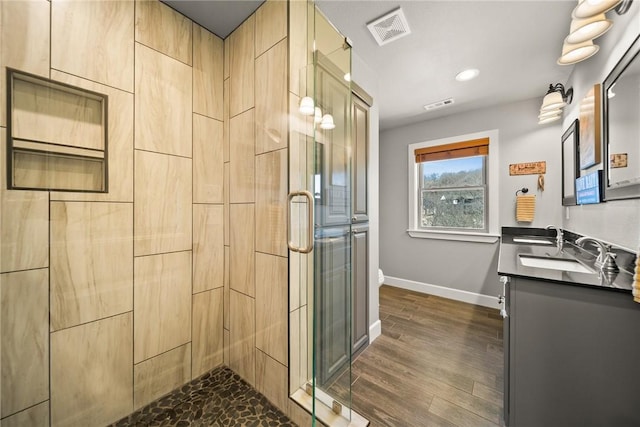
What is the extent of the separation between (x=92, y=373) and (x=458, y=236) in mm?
3711

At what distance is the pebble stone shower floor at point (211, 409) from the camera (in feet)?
4.34

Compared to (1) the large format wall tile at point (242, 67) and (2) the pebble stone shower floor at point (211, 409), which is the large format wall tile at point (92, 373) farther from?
(1) the large format wall tile at point (242, 67)

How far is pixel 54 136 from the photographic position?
3.72 feet

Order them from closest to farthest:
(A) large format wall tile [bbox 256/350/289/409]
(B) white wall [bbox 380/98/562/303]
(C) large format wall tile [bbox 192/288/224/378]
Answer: (A) large format wall tile [bbox 256/350/289/409] < (C) large format wall tile [bbox 192/288/224/378] < (B) white wall [bbox 380/98/562/303]

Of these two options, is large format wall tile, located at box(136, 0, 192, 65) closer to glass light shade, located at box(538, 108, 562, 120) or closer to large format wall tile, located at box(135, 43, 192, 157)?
large format wall tile, located at box(135, 43, 192, 157)

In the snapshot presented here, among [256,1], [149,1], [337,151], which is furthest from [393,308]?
[149,1]

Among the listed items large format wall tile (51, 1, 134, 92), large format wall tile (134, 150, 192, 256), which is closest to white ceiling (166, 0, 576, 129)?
large format wall tile (51, 1, 134, 92)

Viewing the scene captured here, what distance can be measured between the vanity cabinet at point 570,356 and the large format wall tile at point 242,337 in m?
1.49

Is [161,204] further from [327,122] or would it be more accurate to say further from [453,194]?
[453,194]

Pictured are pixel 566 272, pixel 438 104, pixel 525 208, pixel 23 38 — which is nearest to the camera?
pixel 23 38

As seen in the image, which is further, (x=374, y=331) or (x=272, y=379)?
(x=374, y=331)

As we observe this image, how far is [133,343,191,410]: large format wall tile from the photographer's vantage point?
1385 millimetres

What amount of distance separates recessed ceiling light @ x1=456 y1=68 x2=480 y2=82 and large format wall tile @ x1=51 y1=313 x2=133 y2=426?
3.27m

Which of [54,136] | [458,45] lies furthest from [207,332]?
[458,45]
